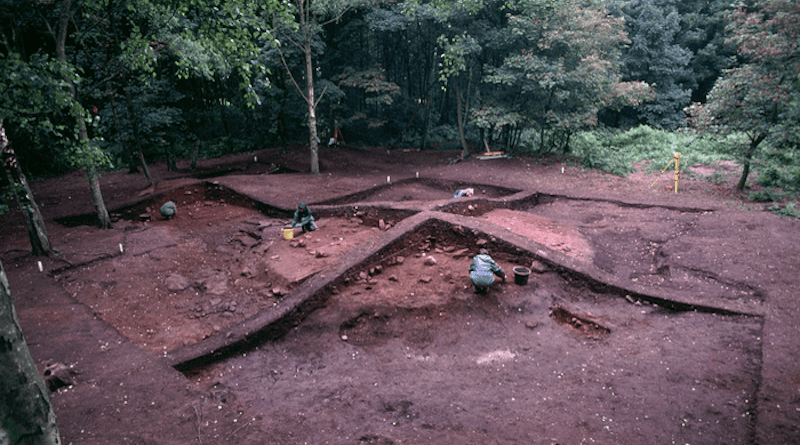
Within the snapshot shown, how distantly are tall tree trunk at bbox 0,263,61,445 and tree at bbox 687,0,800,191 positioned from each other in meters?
13.3

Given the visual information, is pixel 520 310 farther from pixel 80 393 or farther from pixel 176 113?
pixel 176 113

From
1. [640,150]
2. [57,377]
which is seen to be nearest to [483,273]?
[57,377]

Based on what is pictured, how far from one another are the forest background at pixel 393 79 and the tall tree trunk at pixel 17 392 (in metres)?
4.29

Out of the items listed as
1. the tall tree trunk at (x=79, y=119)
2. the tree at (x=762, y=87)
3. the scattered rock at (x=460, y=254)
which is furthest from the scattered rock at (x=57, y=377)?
the tree at (x=762, y=87)

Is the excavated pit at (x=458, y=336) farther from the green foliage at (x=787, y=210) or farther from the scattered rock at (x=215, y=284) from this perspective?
the green foliage at (x=787, y=210)

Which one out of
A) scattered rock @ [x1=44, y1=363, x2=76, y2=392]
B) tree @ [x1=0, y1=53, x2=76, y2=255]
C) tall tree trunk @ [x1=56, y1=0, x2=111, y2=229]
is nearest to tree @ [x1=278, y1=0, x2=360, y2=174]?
tall tree trunk @ [x1=56, y1=0, x2=111, y2=229]

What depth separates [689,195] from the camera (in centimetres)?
1105

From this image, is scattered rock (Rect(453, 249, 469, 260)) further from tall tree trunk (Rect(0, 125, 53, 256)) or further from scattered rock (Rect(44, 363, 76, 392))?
tall tree trunk (Rect(0, 125, 53, 256))

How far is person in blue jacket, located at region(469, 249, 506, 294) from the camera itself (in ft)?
19.5

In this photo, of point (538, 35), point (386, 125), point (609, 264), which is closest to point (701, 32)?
point (538, 35)

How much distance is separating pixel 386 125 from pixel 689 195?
13016mm

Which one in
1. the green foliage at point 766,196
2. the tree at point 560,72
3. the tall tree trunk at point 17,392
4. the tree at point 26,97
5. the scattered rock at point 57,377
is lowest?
the scattered rock at point 57,377

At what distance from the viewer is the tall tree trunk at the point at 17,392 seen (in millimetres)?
1655

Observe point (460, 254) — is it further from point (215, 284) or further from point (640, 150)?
point (640, 150)
